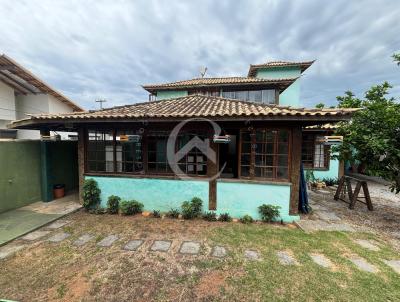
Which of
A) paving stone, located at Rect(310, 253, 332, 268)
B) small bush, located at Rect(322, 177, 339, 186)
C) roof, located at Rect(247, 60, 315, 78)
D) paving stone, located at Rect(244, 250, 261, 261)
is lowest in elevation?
paving stone, located at Rect(310, 253, 332, 268)

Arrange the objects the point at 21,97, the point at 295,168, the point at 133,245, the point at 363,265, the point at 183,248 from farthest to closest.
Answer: the point at 21,97 < the point at 295,168 < the point at 133,245 < the point at 183,248 < the point at 363,265

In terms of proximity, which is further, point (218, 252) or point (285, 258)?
point (218, 252)

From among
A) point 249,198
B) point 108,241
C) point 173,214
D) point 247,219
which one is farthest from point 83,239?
point 249,198

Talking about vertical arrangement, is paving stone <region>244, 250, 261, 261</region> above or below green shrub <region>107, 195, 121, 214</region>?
below

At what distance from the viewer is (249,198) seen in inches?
239

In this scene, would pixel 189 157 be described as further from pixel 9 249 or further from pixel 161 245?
pixel 9 249

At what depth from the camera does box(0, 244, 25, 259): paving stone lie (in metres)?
4.17

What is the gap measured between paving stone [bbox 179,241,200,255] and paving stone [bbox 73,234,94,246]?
8.06ft

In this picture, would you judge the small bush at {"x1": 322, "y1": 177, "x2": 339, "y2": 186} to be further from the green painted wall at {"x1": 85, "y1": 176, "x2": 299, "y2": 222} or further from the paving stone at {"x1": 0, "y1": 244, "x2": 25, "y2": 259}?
the paving stone at {"x1": 0, "y1": 244, "x2": 25, "y2": 259}

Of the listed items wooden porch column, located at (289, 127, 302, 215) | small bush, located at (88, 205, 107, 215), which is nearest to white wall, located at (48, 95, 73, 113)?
small bush, located at (88, 205, 107, 215)

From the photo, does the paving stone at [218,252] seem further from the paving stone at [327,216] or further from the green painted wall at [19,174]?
the green painted wall at [19,174]

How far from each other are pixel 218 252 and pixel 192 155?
10.3ft

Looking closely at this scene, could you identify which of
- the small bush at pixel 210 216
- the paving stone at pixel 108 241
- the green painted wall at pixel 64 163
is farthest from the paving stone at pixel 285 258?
the green painted wall at pixel 64 163

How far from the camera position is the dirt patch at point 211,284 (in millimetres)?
3115
